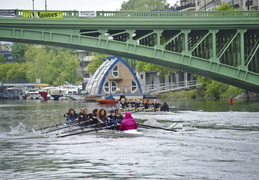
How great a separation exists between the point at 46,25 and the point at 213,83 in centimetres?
4982

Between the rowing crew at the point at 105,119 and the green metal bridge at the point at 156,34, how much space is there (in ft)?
34.3

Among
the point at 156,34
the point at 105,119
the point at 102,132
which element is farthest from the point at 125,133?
the point at 156,34

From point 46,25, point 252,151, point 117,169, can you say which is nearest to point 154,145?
point 252,151

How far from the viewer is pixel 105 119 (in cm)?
3906

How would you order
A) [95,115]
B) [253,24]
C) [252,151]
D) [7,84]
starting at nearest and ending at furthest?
1. [252,151]
2. [95,115]
3. [253,24]
4. [7,84]

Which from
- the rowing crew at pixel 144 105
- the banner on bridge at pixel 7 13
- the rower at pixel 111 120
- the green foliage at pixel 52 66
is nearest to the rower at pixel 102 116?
the rower at pixel 111 120

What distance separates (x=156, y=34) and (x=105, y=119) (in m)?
15.7

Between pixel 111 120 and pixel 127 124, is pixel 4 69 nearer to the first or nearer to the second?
pixel 111 120

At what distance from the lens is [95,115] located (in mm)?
39688

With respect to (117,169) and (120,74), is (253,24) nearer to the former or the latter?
(117,169)

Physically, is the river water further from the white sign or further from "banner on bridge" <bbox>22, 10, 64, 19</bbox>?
the white sign

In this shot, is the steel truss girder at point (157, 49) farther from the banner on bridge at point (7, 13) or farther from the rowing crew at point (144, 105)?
the rowing crew at point (144, 105)

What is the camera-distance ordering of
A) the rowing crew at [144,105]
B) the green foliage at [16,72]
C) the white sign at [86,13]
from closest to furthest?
1. the white sign at [86,13]
2. the rowing crew at [144,105]
3. the green foliage at [16,72]

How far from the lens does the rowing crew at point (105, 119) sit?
37031mm
